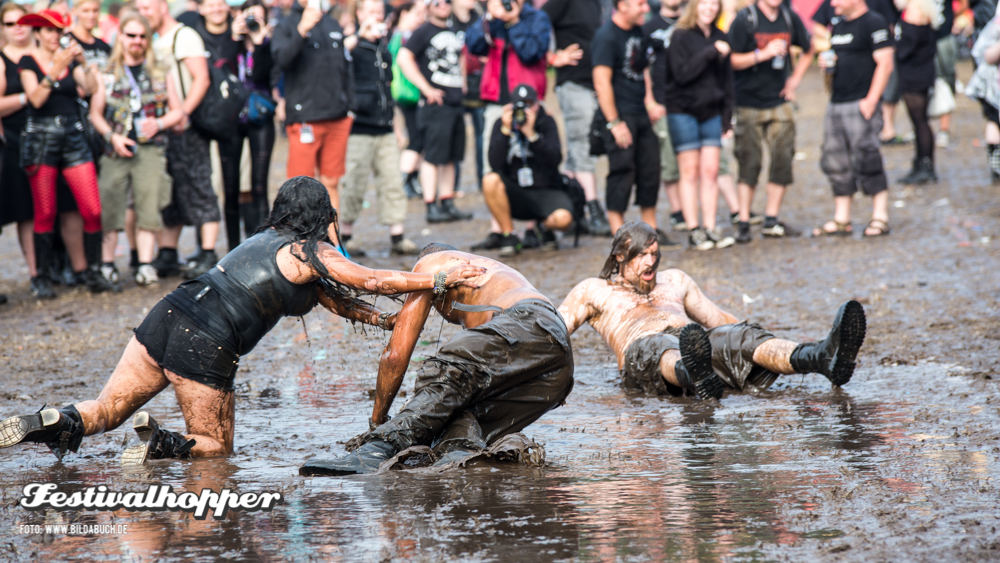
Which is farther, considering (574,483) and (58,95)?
(58,95)

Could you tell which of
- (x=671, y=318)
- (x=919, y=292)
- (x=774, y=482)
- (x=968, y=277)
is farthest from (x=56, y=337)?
(x=968, y=277)

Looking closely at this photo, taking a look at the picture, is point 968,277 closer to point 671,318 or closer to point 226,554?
point 671,318

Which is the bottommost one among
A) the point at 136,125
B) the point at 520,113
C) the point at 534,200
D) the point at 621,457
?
the point at 621,457

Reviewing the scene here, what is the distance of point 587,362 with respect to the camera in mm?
6488

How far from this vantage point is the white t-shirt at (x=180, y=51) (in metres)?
8.76

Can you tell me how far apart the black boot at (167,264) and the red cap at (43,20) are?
2124 millimetres

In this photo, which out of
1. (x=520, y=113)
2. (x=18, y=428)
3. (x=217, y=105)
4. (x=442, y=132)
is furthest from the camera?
(x=442, y=132)

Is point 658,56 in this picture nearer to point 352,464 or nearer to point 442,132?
point 442,132

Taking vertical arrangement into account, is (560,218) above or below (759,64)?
below

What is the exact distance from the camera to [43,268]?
8.63 m

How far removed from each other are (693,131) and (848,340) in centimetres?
467

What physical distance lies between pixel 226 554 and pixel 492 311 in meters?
1.82

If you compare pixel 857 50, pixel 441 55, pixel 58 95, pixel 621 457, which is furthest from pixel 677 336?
pixel 441 55

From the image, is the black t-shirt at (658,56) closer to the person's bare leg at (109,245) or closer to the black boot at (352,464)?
the person's bare leg at (109,245)
